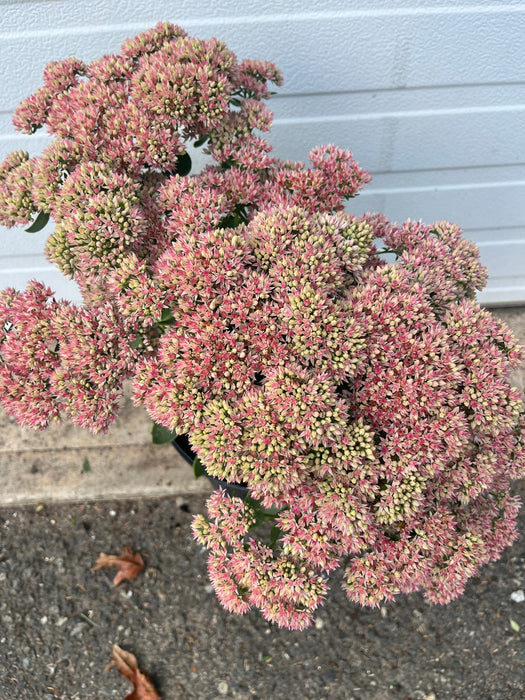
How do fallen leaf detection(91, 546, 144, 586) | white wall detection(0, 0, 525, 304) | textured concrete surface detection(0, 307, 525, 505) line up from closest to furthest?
white wall detection(0, 0, 525, 304) → fallen leaf detection(91, 546, 144, 586) → textured concrete surface detection(0, 307, 525, 505)

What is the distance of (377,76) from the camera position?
1.65m

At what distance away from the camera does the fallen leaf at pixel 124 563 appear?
1749mm

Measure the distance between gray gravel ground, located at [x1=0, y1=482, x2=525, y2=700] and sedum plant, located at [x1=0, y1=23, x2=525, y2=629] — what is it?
56cm

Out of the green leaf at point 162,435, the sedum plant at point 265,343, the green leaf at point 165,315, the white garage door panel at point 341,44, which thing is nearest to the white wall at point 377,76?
the white garage door panel at point 341,44

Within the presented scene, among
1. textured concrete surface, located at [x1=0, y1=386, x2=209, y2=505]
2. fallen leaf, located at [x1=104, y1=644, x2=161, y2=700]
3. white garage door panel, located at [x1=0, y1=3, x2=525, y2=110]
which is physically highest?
white garage door panel, located at [x1=0, y1=3, x2=525, y2=110]

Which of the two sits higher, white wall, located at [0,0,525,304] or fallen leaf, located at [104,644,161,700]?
white wall, located at [0,0,525,304]

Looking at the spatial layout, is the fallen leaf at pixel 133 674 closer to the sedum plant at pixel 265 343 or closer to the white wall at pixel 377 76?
the sedum plant at pixel 265 343

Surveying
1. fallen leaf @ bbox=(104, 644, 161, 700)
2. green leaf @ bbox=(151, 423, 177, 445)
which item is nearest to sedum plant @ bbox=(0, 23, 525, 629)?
green leaf @ bbox=(151, 423, 177, 445)

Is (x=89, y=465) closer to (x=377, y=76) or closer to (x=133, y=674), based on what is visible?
(x=133, y=674)

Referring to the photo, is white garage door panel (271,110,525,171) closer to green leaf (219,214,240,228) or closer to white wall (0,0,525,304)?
white wall (0,0,525,304)

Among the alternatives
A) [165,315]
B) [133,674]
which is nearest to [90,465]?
[133,674]

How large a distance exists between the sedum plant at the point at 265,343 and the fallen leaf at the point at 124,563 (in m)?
0.75

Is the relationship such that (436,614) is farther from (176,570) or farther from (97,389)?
(97,389)

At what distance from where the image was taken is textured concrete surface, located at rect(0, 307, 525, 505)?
6.32 ft
